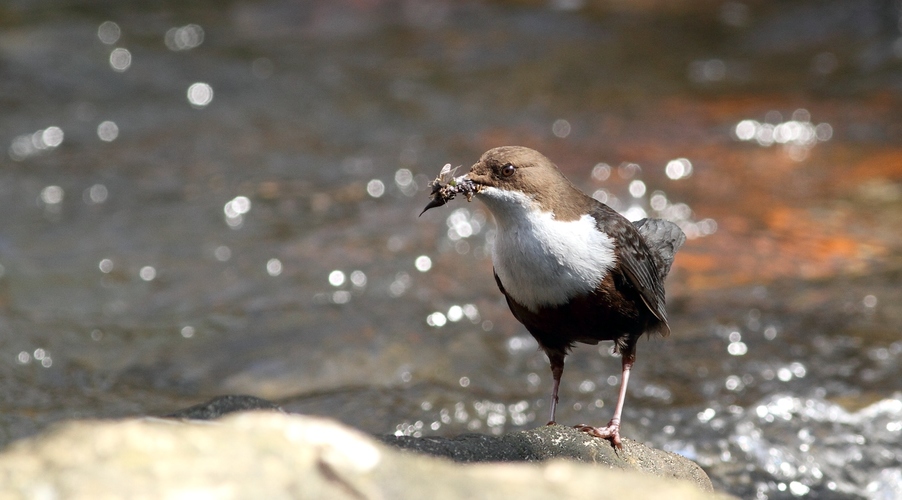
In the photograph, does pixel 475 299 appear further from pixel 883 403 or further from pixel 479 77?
pixel 479 77

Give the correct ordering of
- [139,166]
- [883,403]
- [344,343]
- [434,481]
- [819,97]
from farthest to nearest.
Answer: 1. [819,97]
2. [139,166]
3. [344,343]
4. [883,403]
5. [434,481]

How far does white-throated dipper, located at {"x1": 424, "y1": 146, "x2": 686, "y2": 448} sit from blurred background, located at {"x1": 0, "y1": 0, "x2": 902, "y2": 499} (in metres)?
0.98

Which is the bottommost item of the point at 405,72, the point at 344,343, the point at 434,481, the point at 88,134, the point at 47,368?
the point at 47,368

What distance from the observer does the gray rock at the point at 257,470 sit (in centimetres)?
→ 167

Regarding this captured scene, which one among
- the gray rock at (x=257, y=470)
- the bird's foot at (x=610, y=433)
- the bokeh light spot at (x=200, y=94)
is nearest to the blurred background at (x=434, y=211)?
the bokeh light spot at (x=200, y=94)

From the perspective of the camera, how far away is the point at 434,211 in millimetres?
6875

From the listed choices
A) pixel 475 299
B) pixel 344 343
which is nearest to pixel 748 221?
pixel 475 299

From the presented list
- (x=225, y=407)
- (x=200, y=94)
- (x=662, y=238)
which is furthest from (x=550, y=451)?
(x=200, y=94)

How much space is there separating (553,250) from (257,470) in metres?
1.56

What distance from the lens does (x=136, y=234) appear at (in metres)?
6.51

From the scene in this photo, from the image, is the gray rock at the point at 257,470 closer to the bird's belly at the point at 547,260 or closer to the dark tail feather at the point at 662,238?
Result: the bird's belly at the point at 547,260

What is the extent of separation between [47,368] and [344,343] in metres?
1.49

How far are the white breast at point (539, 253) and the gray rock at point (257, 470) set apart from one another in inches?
47.6

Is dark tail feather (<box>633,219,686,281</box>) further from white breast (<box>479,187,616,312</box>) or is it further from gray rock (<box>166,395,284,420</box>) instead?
gray rock (<box>166,395,284,420</box>)
